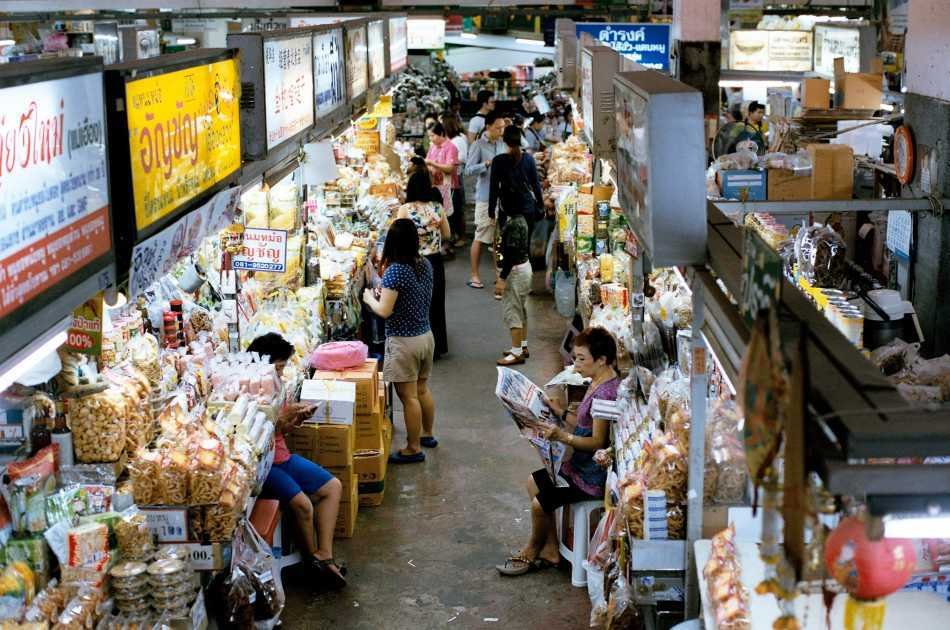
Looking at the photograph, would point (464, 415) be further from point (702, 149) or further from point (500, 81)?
point (500, 81)

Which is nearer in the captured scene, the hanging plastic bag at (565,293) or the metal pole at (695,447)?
the metal pole at (695,447)

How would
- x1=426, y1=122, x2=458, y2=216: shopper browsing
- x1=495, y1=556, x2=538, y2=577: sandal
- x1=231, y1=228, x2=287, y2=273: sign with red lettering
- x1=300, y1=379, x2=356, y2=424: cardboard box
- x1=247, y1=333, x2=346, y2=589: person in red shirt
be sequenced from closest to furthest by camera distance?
x1=247, y1=333, x2=346, y2=589: person in red shirt < x1=495, y1=556, x2=538, y2=577: sandal < x1=300, y1=379, x2=356, y2=424: cardboard box < x1=231, y1=228, x2=287, y2=273: sign with red lettering < x1=426, y1=122, x2=458, y2=216: shopper browsing

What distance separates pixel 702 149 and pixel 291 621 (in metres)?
3.98

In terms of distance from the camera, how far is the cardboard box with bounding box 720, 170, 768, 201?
637 cm

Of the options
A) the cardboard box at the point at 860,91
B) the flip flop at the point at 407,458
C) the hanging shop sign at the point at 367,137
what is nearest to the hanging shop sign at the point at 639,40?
the hanging shop sign at the point at 367,137

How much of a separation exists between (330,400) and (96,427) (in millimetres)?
2249

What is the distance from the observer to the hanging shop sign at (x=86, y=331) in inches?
183

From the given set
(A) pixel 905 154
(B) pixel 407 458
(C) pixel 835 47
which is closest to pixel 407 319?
(B) pixel 407 458

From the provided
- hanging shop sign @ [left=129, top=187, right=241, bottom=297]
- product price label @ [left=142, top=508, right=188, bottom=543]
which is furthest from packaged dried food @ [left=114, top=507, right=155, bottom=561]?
hanging shop sign @ [left=129, top=187, right=241, bottom=297]

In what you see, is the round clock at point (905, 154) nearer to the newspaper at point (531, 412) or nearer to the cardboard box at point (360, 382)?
the newspaper at point (531, 412)

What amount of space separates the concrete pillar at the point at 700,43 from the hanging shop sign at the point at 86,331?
7.71m

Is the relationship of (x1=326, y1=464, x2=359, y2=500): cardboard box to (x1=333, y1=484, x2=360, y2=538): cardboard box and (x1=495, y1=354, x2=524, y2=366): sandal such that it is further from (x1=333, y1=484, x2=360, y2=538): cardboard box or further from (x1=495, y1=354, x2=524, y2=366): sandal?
(x1=495, y1=354, x2=524, y2=366): sandal

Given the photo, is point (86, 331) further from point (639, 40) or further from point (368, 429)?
point (639, 40)

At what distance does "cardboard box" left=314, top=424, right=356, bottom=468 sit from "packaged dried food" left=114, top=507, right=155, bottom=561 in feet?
8.07
